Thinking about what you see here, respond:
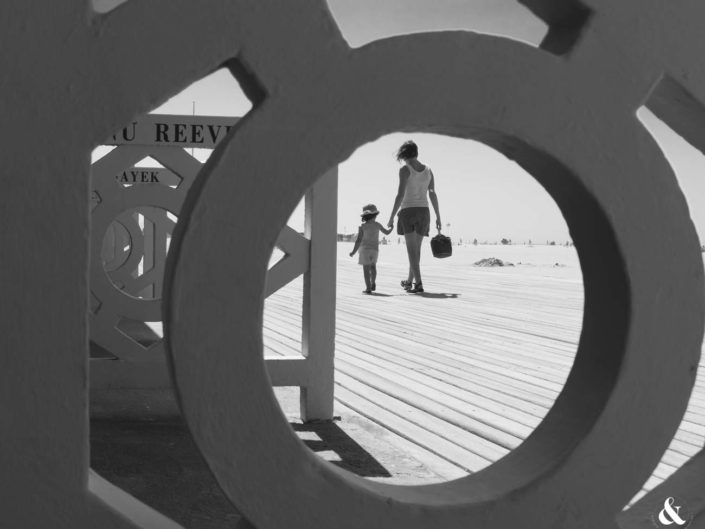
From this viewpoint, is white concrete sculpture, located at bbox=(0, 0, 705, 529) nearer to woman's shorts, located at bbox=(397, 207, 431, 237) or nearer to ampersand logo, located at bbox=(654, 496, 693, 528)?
ampersand logo, located at bbox=(654, 496, 693, 528)

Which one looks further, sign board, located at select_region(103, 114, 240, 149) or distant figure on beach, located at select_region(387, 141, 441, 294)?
distant figure on beach, located at select_region(387, 141, 441, 294)

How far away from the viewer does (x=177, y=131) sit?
10.9 ft

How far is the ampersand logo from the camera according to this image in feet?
4.26

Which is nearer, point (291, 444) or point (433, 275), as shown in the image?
point (291, 444)

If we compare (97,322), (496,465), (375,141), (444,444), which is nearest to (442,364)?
(444,444)

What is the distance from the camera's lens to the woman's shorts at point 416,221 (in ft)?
28.4

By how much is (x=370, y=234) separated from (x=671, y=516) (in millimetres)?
8820

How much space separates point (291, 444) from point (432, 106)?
20.8 inches

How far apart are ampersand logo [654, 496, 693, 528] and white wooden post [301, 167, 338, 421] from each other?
2017 millimetres

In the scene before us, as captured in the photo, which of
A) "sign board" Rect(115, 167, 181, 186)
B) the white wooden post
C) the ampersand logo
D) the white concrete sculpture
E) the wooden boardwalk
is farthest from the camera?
"sign board" Rect(115, 167, 181, 186)

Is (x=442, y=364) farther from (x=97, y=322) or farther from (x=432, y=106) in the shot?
(x=432, y=106)

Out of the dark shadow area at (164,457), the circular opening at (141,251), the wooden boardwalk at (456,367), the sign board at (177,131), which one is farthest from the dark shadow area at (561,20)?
the circular opening at (141,251)

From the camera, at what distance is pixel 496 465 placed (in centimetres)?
127

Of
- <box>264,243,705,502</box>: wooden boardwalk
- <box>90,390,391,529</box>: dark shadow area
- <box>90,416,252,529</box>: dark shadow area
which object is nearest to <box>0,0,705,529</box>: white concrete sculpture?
<box>90,390,391,529</box>: dark shadow area
